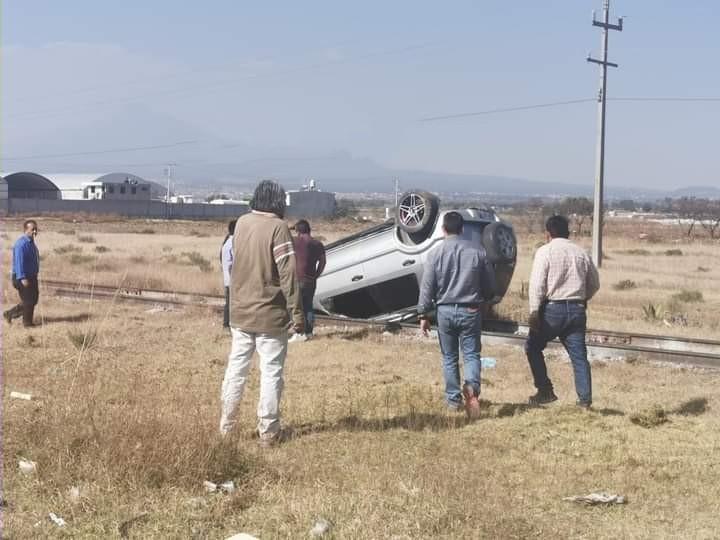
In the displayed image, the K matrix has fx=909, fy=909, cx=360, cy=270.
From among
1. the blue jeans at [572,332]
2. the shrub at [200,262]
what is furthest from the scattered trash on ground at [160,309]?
the blue jeans at [572,332]

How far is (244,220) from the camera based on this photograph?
6844 millimetres

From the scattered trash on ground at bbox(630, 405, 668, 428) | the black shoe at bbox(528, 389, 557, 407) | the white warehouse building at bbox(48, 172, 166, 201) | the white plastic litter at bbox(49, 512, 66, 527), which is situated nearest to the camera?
the white plastic litter at bbox(49, 512, 66, 527)

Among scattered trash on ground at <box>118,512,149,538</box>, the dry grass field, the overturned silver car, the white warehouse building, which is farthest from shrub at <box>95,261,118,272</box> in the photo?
the white warehouse building

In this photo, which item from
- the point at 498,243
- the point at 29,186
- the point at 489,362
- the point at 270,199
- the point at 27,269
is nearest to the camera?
the point at 270,199

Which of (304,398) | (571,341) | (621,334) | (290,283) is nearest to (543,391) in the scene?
(571,341)

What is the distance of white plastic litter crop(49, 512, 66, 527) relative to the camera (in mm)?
5168

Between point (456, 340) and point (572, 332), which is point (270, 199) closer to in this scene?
point (456, 340)

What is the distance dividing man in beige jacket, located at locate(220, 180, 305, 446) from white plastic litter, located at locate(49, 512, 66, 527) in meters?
1.67

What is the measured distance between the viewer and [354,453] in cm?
669

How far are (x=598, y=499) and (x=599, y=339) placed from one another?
8.63 metres

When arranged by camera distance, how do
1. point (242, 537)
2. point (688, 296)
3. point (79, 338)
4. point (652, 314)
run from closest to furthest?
point (242, 537) < point (79, 338) < point (652, 314) < point (688, 296)

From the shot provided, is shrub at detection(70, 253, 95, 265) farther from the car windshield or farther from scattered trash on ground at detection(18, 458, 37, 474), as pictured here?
scattered trash on ground at detection(18, 458, 37, 474)

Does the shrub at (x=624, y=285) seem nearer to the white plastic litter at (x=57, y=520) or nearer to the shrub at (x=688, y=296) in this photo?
the shrub at (x=688, y=296)

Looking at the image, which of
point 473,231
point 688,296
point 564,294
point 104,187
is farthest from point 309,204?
point 564,294
